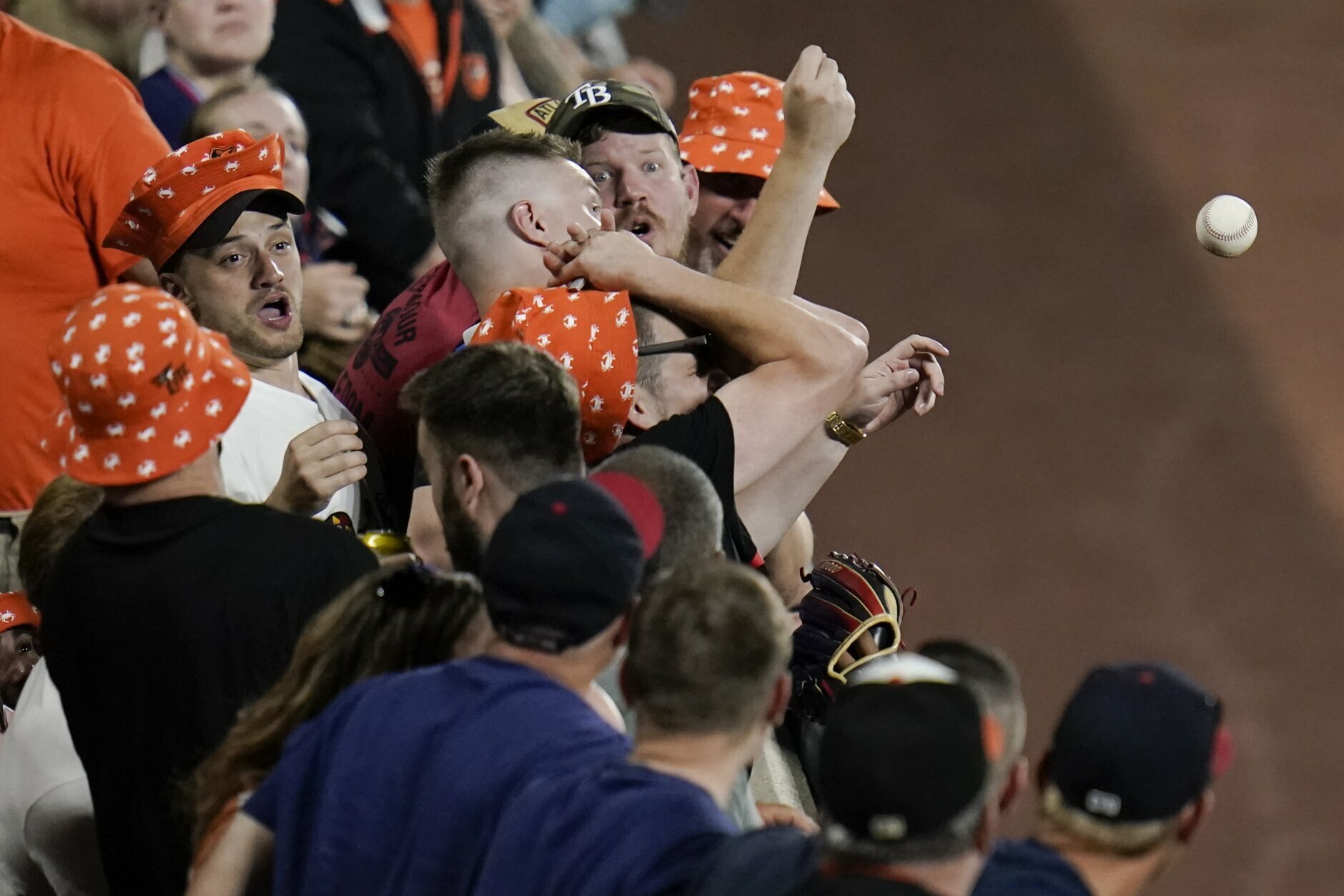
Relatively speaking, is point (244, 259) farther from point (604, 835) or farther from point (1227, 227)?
point (1227, 227)

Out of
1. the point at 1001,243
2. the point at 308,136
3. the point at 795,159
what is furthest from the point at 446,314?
the point at 1001,243

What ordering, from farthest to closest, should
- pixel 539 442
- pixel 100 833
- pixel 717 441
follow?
pixel 717 441, pixel 100 833, pixel 539 442

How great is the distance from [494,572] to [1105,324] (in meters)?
5.14

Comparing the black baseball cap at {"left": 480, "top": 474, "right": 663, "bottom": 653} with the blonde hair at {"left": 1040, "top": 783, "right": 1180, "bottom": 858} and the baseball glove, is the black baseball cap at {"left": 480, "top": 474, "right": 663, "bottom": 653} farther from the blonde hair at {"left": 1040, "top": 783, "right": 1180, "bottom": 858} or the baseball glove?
the baseball glove

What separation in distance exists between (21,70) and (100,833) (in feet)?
6.25

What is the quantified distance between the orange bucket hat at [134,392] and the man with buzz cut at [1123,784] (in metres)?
1.05

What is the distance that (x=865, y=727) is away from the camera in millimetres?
1368

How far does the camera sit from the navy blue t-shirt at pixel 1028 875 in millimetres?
1397

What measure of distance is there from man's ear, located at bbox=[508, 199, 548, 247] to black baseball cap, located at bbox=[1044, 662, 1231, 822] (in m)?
1.44

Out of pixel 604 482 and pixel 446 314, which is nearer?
pixel 604 482

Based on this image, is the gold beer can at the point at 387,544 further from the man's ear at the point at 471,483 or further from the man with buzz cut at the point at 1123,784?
the man with buzz cut at the point at 1123,784

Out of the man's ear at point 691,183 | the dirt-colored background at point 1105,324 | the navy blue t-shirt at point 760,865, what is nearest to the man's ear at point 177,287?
the man's ear at point 691,183

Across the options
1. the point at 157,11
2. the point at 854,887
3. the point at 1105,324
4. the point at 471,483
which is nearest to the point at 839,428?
the point at 471,483

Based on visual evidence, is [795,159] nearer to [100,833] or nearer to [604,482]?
[604,482]
